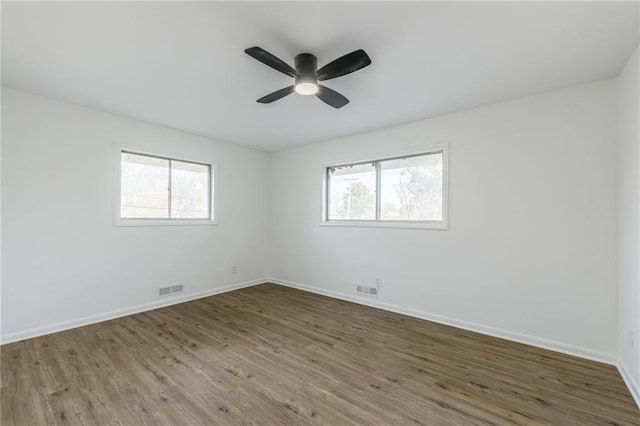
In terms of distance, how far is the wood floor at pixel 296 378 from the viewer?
178 cm

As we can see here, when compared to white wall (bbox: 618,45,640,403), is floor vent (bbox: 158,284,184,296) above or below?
below

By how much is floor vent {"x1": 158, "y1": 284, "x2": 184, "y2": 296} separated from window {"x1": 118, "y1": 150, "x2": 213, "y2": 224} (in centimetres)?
95

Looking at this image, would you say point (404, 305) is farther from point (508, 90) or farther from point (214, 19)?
point (214, 19)

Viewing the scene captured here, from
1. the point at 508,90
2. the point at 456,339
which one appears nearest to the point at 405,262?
the point at 456,339

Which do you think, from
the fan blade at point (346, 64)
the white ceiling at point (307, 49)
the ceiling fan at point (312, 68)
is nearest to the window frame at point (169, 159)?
the white ceiling at point (307, 49)

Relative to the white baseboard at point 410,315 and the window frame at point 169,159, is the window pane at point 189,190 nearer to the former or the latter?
the window frame at point 169,159

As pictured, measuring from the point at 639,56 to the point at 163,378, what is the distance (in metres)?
4.29

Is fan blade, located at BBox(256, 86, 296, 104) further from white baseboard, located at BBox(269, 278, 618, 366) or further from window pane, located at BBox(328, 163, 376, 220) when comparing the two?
white baseboard, located at BBox(269, 278, 618, 366)

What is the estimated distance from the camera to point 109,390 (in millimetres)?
2012

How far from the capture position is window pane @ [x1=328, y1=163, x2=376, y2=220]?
423cm

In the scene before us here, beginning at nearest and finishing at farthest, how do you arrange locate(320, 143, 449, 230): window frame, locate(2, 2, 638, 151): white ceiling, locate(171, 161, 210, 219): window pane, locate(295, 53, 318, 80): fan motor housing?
1. locate(2, 2, 638, 151): white ceiling
2. locate(295, 53, 318, 80): fan motor housing
3. locate(320, 143, 449, 230): window frame
4. locate(171, 161, 210, 219): window pane

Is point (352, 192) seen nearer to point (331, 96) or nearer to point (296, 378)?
point (331, 96)

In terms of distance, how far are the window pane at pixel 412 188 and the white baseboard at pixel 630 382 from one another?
198 centimetres

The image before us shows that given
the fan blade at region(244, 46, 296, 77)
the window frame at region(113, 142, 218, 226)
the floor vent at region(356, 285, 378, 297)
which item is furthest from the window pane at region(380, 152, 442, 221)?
the window frame at region(113, 142, 218, 226)
